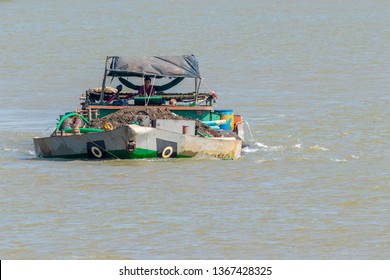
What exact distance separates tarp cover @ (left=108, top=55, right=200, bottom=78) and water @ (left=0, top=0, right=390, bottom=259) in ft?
7.60

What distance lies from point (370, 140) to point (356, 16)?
41.1 metres

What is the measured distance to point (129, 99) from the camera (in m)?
26.0

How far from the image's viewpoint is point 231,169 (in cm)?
2295

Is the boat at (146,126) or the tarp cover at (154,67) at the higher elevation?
the tarp cover at (154,67)

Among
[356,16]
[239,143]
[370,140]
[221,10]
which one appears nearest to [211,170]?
[239,143]

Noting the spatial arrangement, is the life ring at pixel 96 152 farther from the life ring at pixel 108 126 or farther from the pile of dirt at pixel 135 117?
the pile of dirt at pixel 135 117

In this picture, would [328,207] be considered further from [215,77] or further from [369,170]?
[215,77]

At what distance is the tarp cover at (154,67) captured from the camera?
1033 inches

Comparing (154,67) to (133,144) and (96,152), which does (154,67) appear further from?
(133,144)

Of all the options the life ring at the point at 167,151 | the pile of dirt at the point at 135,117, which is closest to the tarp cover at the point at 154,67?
the pile of dirt at the point at 135,117

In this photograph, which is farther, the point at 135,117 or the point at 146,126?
the point at 135,117

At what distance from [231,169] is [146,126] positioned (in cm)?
199

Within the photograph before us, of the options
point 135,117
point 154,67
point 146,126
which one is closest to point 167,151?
point 146,126

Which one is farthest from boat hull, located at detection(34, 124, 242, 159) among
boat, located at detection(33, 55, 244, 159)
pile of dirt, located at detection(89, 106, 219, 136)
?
pile of dirt, located at detection(89, 106, 219, 136)
